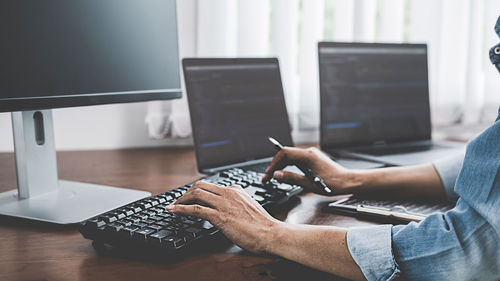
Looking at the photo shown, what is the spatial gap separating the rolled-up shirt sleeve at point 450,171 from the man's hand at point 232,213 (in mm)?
453

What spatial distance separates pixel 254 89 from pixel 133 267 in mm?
702

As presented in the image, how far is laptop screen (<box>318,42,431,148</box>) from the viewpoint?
1298 mm

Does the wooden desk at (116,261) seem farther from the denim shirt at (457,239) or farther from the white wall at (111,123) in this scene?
the white wall at (111,123)

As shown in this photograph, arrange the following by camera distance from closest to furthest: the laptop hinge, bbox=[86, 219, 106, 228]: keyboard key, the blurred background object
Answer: bbox=[86, 219, 106, 228]: keyboard key → the laptop hinge → the blurred background object

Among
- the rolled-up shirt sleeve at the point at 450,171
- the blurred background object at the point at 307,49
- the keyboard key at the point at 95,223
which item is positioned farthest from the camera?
the blurred background object at the point at 307,49

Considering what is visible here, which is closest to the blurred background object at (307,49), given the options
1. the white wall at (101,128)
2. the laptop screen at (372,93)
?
the white wall at (101,128)

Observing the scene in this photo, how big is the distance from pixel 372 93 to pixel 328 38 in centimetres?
31

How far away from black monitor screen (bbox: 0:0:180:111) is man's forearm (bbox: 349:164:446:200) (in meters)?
0.45

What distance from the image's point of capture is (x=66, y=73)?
761 mm

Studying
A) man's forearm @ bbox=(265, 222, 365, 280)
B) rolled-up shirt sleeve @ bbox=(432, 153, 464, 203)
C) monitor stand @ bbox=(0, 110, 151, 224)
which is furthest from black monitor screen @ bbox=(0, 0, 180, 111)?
rolled-up shirt sleeve @ bbox=(432, 153, 464, 203)

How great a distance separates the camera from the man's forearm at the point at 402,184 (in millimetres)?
907

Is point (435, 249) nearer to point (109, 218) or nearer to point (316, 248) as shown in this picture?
point (316, 248)

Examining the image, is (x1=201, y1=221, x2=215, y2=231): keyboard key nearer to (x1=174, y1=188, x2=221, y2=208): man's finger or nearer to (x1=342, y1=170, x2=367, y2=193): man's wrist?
(x1=174, y1=188, x2=221, y2=208): man's finger

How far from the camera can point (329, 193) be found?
0.89 metres
